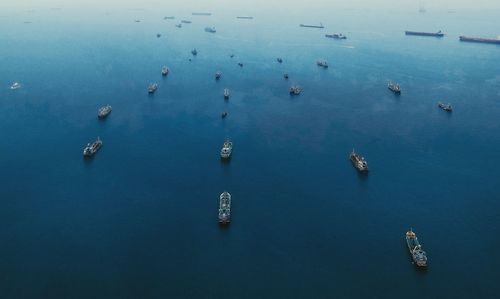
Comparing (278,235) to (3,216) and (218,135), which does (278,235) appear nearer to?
(218,135)

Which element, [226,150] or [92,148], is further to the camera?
[92,148]

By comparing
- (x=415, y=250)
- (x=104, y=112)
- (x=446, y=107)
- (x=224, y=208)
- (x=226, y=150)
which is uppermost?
(x=446, y=107)

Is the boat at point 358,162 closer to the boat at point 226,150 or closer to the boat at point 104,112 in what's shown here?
the boat at point 226,150

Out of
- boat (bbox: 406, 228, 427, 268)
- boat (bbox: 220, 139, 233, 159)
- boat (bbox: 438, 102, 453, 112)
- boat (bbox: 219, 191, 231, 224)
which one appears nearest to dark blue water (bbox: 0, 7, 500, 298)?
boat (bbox: 406, 228, 427, 268)

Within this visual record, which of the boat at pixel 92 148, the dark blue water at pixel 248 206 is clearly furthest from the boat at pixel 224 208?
the boat at pixel 92 148

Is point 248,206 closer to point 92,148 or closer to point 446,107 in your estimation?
point 92,148

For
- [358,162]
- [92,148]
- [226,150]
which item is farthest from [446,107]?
[92,148]
